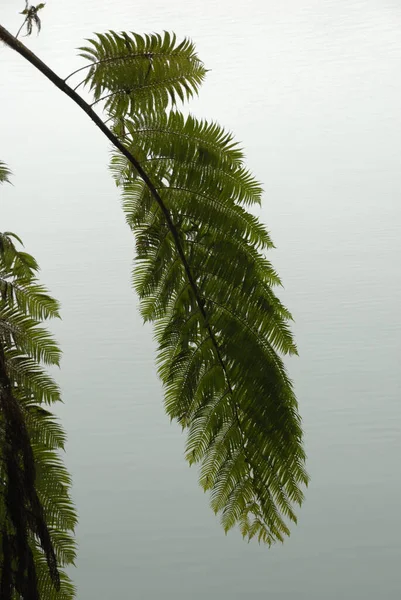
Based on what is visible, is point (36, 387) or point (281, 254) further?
point (281, 254)

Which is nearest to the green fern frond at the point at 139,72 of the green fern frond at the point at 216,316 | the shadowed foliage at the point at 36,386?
the green fern frond at the point at 216,316

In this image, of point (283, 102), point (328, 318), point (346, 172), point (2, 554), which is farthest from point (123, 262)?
point (2, 554)

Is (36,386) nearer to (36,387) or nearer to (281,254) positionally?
(36,387)

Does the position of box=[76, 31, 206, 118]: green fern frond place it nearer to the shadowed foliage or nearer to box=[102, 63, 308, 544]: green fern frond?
box=[102, 63, 308, 544]: green fern frond

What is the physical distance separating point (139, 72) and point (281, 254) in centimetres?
675

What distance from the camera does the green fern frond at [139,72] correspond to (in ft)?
9.52

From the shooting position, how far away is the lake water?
5656mm

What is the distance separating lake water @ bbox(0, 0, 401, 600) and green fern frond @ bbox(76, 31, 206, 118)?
11.2ft

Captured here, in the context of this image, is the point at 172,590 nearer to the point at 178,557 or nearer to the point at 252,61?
the point at 178,557

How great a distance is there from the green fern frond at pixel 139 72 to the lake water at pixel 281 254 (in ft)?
11.2

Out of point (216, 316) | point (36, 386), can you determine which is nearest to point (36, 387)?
point (36, 386)

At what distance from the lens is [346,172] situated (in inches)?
467

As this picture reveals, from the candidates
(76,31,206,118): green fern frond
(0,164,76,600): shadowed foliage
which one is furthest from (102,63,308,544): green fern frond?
(0,164,76,600): shadowed foliage

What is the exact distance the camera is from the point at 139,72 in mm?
2932
